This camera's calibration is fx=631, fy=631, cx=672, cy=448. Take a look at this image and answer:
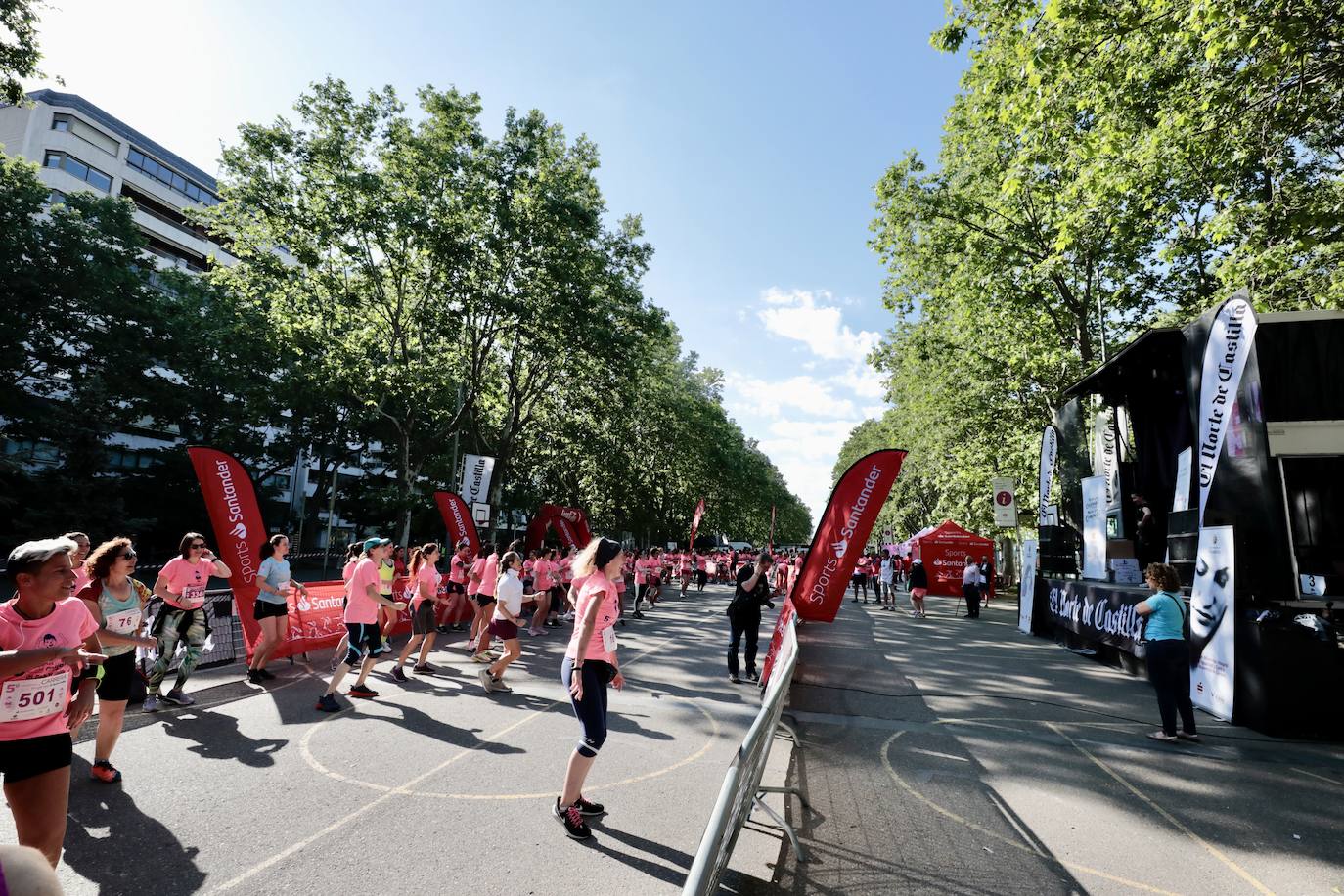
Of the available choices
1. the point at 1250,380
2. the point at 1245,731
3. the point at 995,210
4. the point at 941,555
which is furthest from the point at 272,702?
the point at 941,555

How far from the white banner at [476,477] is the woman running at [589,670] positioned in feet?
62.2

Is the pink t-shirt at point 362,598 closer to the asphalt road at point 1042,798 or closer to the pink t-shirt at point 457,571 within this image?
the asphalt road at point 1042,798

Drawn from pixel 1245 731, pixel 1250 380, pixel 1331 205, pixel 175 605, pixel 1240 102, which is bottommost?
pixel 1245 731

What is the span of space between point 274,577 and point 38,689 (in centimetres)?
555

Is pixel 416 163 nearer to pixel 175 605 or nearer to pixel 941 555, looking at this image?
pixel 175 605

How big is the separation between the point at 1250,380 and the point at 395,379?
2028 centimetres

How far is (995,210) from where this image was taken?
17.7m

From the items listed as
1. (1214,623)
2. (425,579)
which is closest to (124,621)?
(425,579)

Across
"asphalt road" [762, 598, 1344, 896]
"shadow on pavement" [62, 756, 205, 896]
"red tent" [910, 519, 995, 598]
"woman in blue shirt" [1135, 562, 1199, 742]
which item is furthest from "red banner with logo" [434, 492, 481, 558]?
"red tent" [910, 519, 995, 598]

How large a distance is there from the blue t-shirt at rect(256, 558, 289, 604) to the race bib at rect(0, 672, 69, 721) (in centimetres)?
534

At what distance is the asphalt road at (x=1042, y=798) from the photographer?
3975 mm

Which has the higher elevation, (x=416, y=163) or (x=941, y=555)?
(x=416, y=163)

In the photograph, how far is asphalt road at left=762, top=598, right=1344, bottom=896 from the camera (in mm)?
3975

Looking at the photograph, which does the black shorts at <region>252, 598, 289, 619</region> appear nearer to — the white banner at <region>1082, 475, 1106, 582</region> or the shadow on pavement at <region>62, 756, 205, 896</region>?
the shadow on pavement at <region>62, 756, 205, 896</region>
